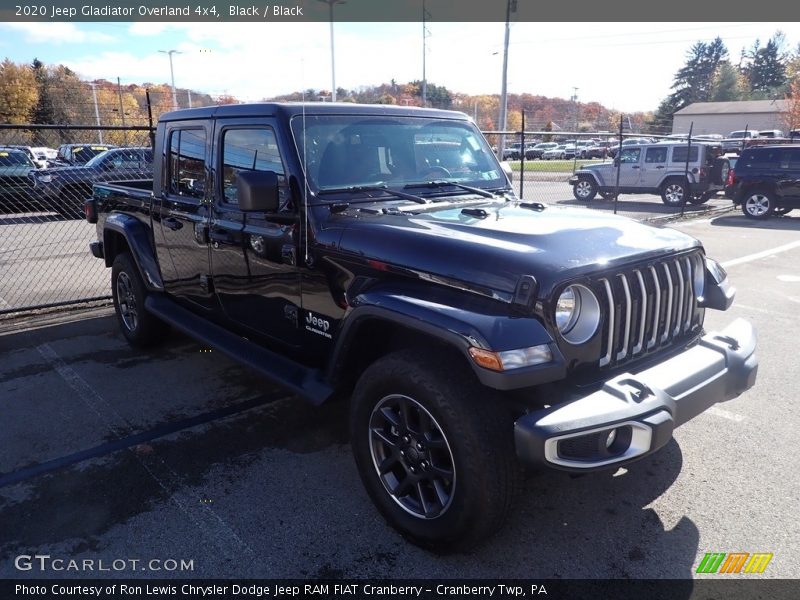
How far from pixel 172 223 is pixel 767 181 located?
14374 millimetres

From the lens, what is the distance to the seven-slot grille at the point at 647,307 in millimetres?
2668

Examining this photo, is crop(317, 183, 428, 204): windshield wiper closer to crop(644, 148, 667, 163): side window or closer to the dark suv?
the dark suv

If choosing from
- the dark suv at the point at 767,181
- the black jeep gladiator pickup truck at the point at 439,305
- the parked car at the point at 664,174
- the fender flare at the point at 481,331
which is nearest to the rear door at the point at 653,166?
the parked car at the point at 664,174

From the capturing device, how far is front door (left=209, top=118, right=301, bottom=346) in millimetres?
3451

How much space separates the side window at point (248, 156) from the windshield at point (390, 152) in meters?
0.17

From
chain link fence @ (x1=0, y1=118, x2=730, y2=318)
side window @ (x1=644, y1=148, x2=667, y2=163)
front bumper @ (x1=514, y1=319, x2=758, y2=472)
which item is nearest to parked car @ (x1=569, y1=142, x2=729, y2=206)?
side window @ (x1=644, y1=148, x2=667, y2=163)

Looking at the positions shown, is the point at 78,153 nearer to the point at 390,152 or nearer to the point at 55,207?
the point at 55,207

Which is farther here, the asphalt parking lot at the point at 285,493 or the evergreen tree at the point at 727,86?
the evergreen tree at the point at 727,86

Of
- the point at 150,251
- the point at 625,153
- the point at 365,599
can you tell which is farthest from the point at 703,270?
the point at 625,153

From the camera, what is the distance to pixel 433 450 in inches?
106

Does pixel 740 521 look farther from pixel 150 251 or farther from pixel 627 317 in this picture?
pixel 150 251

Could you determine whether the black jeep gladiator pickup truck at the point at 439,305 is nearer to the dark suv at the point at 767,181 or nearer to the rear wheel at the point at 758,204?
the dark suv at the point at 767,181

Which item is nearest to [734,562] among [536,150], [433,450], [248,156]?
[433,450]

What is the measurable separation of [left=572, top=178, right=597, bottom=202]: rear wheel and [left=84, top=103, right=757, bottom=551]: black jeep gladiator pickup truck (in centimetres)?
1577
